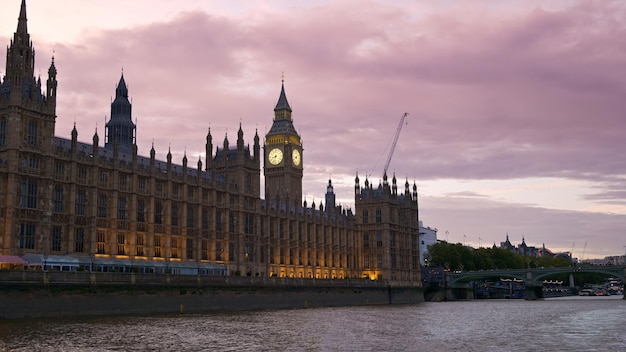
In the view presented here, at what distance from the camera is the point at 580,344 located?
6216 cm

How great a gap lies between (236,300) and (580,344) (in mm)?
60951

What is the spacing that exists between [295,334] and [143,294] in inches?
1205

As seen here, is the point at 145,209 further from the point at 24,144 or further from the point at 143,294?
the point at 143,294

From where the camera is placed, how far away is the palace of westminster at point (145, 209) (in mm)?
98000

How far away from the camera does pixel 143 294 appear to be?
3625 inches

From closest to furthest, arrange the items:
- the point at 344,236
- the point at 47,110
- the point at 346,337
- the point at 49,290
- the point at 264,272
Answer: the point at 346,337 < the point at 49,290 < the point at 47,110 < the point at 264,272 < the point at 344,236

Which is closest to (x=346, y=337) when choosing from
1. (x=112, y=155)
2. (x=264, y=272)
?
(x=112, y=155)

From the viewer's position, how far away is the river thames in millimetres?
57406

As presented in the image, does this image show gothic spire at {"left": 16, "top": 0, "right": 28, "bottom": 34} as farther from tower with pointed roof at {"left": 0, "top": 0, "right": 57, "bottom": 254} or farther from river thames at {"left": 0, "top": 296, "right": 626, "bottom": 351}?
river thames at {"left": 0, "top": 296, "right": 626, "bottom": 351}

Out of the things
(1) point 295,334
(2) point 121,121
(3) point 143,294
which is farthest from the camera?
(2) point 121,121

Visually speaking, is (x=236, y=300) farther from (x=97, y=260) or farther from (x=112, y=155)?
(x=112, y=155)

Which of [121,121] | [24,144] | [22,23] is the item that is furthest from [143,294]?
[121,121]

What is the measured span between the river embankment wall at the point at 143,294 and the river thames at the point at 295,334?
3.04 meters

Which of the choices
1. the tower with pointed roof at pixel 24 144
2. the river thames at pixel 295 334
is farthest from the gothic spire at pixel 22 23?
→ the river thames at pixel 295 334
